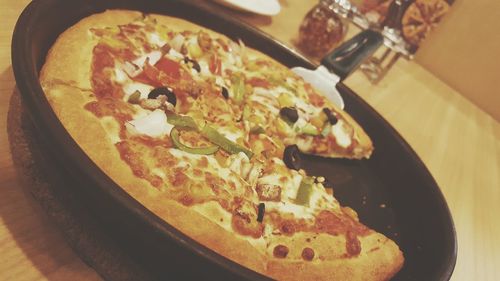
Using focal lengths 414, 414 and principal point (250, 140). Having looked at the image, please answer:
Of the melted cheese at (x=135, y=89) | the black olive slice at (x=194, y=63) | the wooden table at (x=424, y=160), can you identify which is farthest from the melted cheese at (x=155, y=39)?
the wooden table at (x=424, y=160)

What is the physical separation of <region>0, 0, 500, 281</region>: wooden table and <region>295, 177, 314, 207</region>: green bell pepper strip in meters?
0.67

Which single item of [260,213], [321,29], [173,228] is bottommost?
[260,213]

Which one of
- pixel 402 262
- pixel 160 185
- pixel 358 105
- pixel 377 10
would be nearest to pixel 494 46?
pixel 377 10

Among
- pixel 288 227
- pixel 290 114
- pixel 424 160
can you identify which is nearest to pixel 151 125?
pixel 288 227

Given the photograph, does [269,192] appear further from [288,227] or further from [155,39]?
[155,39]

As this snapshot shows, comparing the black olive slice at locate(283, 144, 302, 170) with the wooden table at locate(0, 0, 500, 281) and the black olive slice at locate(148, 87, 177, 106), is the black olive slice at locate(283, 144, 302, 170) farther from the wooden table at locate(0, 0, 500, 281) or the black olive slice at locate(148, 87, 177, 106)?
the wooden table at locate(0, 0, 500, 281)

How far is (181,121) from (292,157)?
0.48 metres

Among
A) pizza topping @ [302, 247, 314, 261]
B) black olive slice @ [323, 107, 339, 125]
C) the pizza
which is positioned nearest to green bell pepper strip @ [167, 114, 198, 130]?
the pizza

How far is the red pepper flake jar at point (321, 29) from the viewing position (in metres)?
2.41

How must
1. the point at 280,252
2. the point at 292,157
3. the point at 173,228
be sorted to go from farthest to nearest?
the point at 292,157, the point at 280,252, the point at 173,228

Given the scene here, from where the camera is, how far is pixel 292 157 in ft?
5.21

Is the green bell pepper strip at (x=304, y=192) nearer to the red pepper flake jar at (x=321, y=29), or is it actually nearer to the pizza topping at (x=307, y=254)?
the pizza topping at (x=307, y=254)

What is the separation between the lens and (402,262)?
53.1 inches

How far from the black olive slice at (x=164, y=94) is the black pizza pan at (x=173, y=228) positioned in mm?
352
